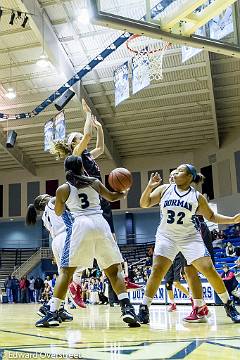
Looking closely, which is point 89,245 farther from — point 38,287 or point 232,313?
point 38,287

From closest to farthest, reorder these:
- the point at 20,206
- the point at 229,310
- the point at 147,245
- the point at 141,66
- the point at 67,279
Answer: the point at 67,279 → the point at 229,310 → the point at 141,66 → the point at 147,245 → the point at 20,206

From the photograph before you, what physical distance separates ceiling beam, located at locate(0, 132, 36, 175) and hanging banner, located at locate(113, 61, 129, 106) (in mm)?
9014

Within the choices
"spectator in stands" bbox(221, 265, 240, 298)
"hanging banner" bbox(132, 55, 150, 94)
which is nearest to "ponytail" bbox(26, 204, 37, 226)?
"spectator in stands" bbox(221, 265, 240, 298)

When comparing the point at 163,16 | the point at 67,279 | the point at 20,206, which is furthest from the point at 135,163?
the point at 67,279

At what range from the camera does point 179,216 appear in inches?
181

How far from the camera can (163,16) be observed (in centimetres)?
577

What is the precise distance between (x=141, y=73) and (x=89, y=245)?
979cm

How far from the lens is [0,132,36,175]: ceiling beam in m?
22.4

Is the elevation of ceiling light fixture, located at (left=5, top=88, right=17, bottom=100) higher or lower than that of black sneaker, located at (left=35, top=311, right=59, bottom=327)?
higher

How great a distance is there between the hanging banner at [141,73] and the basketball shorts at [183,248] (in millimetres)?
8775

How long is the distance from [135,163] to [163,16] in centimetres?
2133

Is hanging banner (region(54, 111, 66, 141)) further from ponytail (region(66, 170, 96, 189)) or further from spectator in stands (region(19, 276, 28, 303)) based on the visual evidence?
ponytail (region(66, 170, 96, 189))

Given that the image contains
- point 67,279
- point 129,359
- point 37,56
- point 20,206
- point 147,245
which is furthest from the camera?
point 20,206

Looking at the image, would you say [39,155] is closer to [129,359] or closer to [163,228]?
[163,228]
